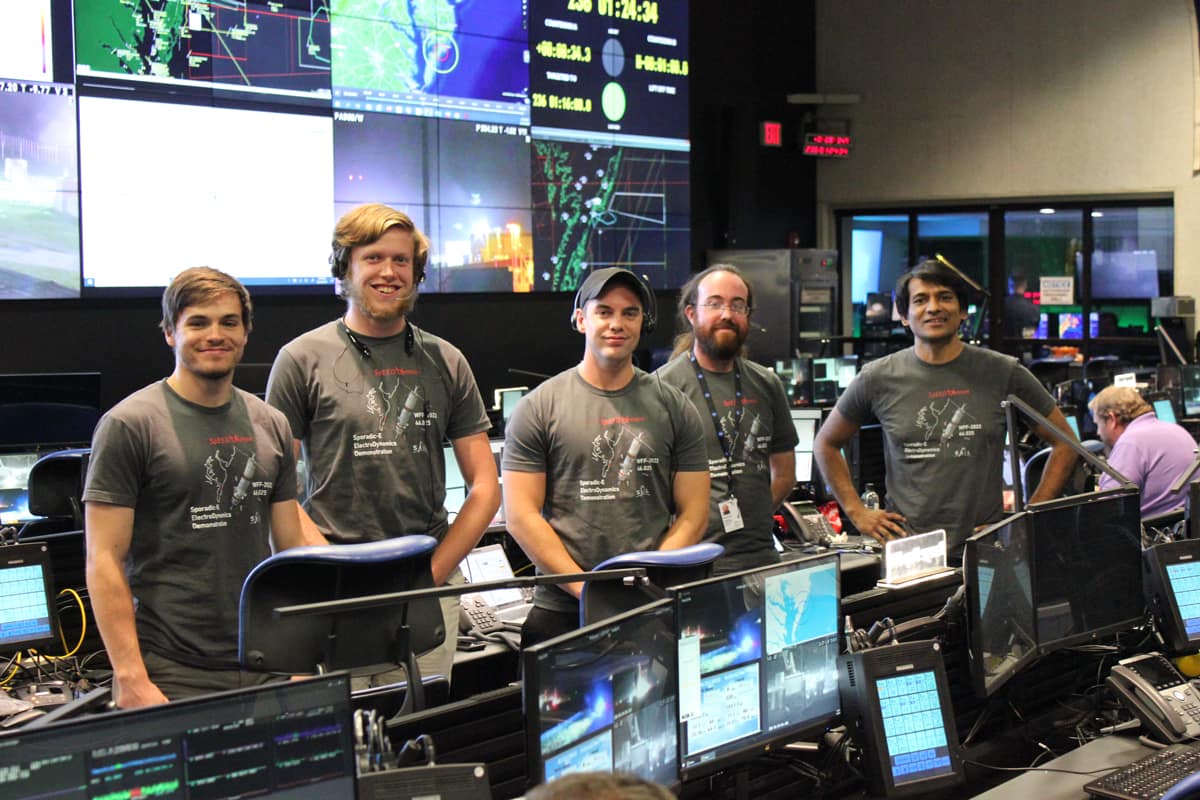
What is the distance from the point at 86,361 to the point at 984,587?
17.7ft

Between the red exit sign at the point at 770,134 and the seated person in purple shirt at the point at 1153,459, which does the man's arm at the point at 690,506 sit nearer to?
the seated person in purple shirt at the point at 1153,459

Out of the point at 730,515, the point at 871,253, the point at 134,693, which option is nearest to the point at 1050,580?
the point at 730,515

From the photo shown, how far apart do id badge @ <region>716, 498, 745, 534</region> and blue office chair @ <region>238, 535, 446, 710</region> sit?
1.57 m

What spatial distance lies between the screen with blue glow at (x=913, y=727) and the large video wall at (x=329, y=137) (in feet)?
17.2

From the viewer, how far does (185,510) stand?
2.66 m

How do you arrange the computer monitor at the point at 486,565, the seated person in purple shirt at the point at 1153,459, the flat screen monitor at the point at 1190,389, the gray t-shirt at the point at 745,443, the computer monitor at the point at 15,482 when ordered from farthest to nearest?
the flat screen monitor at the point at 1190,389
the seated person in purple shirt at the point at 1153,459
the computer monitor at the point at 15,482
the computer monitor at the point at 486,565
the gray t-shirt at the point at 745,443

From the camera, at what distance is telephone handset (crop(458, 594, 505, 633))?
4109 millimetres

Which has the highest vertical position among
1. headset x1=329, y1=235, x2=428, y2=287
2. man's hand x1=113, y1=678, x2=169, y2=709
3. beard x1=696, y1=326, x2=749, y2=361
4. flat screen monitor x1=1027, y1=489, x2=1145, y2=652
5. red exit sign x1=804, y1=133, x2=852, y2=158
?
red exit sign x1=804, y1=133, x2=852, y2=158

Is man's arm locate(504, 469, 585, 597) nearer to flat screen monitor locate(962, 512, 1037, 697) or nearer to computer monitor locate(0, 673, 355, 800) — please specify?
flat screen monitor locate(962, 512, 1037, 697)

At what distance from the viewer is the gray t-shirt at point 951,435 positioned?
364 centimetres

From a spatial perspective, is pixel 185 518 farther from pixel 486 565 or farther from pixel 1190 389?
pixel 1190 389

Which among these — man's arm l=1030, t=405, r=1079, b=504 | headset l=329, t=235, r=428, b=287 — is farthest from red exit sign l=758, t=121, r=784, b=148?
headset l=329, t=235, r=428, b=287

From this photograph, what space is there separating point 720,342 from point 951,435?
73 centimetres

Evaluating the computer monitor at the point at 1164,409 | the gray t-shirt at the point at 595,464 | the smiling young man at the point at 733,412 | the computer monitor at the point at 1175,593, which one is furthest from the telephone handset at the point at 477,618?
the computer monitor at the point at 1164,409
